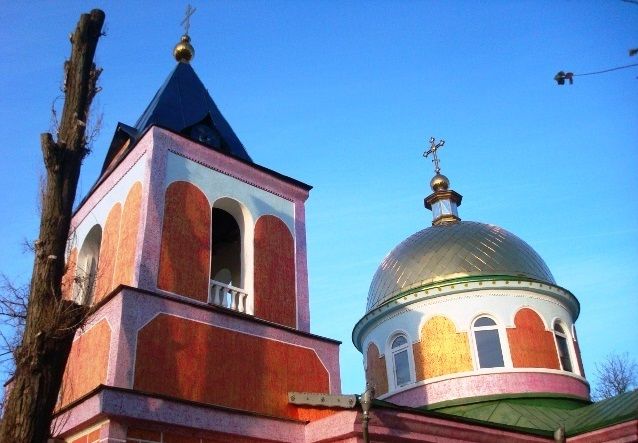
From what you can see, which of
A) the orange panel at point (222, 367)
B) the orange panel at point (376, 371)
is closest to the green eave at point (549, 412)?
the orange panel at point (376, 371)

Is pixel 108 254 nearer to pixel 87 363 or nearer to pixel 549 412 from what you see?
pixel 87 363

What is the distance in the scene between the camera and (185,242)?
31.4 ft

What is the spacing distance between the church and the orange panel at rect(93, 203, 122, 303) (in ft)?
0.13

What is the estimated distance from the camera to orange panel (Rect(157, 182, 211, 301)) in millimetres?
9188

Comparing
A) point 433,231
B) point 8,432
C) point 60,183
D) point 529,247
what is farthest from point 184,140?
point 529,247

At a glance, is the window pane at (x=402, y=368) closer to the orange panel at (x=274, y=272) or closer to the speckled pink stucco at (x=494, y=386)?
the speckled pink stucco at (x=494, y=386)

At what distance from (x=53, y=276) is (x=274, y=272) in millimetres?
4472

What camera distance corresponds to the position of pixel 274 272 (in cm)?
1047

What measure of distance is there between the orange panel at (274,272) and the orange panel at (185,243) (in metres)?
0.92

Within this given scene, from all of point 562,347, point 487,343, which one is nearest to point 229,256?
point 487,343

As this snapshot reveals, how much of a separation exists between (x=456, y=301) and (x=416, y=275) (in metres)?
1.22

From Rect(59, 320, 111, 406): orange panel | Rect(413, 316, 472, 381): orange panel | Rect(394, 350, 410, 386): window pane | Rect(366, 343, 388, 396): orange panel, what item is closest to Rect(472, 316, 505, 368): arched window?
Rect(413, 316, 472, 381): orange panel

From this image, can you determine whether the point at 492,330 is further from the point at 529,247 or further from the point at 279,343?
the point at 279,343

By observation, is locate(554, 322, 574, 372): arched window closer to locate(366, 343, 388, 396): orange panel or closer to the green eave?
the green eave
